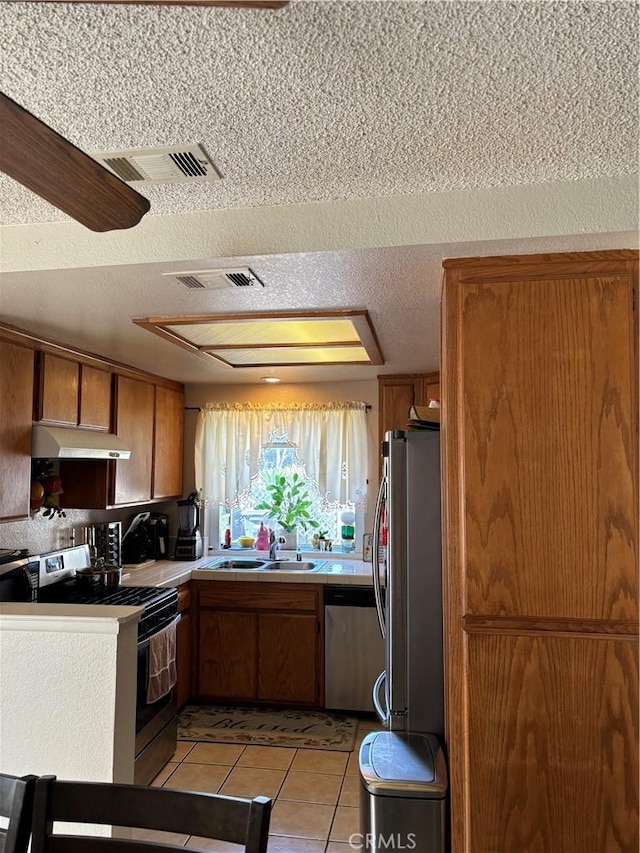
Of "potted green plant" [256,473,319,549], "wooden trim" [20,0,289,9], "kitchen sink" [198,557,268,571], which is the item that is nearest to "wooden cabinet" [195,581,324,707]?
"kitchen sink" [198,557,268,571]

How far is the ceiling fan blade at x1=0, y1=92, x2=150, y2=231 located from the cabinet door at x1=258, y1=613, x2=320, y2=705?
3.17 meters

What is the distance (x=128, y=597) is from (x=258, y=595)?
99 cm

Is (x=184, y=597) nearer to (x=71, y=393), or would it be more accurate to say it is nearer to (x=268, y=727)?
(x=268, y=727)

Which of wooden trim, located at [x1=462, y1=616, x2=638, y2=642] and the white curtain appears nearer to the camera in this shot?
wooden trim, located at [x1=462, y1=616, x2=638, y2=642]

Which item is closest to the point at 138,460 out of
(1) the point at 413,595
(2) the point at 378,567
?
(2) the point at 378,567

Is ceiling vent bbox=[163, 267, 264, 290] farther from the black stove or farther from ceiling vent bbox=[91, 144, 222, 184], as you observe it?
the black stove

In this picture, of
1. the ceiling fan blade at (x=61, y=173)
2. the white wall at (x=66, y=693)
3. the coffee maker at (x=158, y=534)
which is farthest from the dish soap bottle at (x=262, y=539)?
the ceiling fan blade at (x=61, y=173)

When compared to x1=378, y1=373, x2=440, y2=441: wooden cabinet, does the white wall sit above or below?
below

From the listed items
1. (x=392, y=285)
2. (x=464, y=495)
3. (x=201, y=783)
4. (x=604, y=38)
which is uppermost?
(x=604, y=38)

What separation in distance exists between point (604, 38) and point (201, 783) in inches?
130

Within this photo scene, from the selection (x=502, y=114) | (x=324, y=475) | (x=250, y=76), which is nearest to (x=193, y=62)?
(x=250, y=76)

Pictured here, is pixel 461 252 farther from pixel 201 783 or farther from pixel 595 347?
pixel 201 783

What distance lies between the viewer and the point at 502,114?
1.52 meters

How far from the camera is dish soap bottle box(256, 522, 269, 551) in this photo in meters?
4.79
